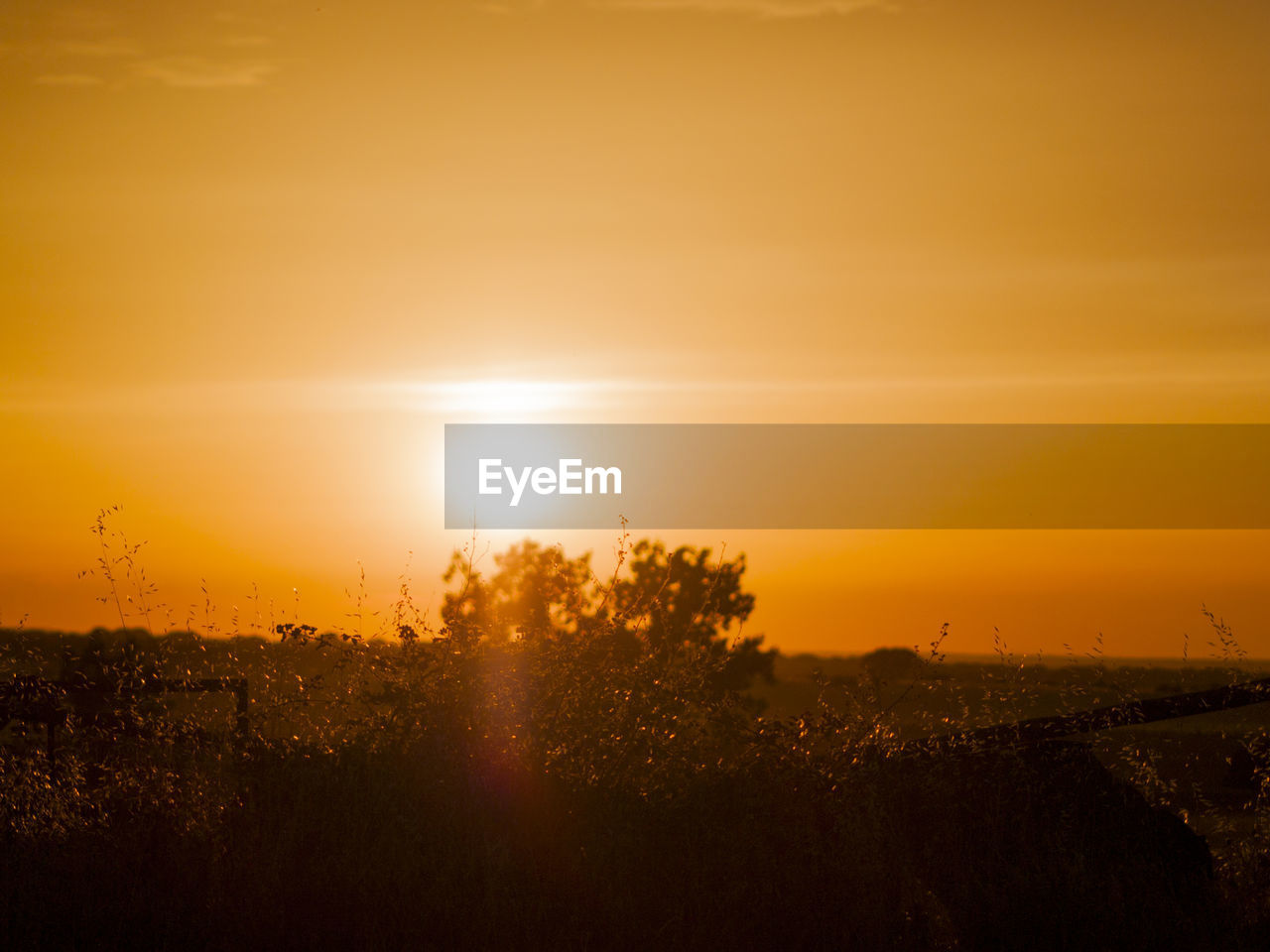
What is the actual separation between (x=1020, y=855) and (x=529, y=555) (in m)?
5.37

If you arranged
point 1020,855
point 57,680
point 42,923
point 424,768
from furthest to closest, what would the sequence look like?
point 57,680 → point 424,768 → point 1020,855 → point 42,923

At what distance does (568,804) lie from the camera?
9500mm

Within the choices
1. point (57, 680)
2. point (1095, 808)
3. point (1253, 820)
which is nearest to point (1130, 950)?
point (1095, 808)

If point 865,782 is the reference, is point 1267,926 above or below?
below

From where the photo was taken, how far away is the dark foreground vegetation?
26.9 ft

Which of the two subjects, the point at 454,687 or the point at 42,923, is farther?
the point at 454,687

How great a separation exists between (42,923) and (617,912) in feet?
13.8

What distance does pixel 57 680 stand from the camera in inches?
438

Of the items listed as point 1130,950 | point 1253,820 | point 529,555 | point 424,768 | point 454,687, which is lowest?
point 1130,950

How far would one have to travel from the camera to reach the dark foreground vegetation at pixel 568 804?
26.9ft

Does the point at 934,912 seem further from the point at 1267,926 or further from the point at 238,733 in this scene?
the point at 238,733

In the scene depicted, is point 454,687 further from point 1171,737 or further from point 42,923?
point 1171,737

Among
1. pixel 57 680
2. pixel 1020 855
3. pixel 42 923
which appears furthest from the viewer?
pixel 57 680

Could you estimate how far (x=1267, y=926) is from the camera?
27.0 feet
